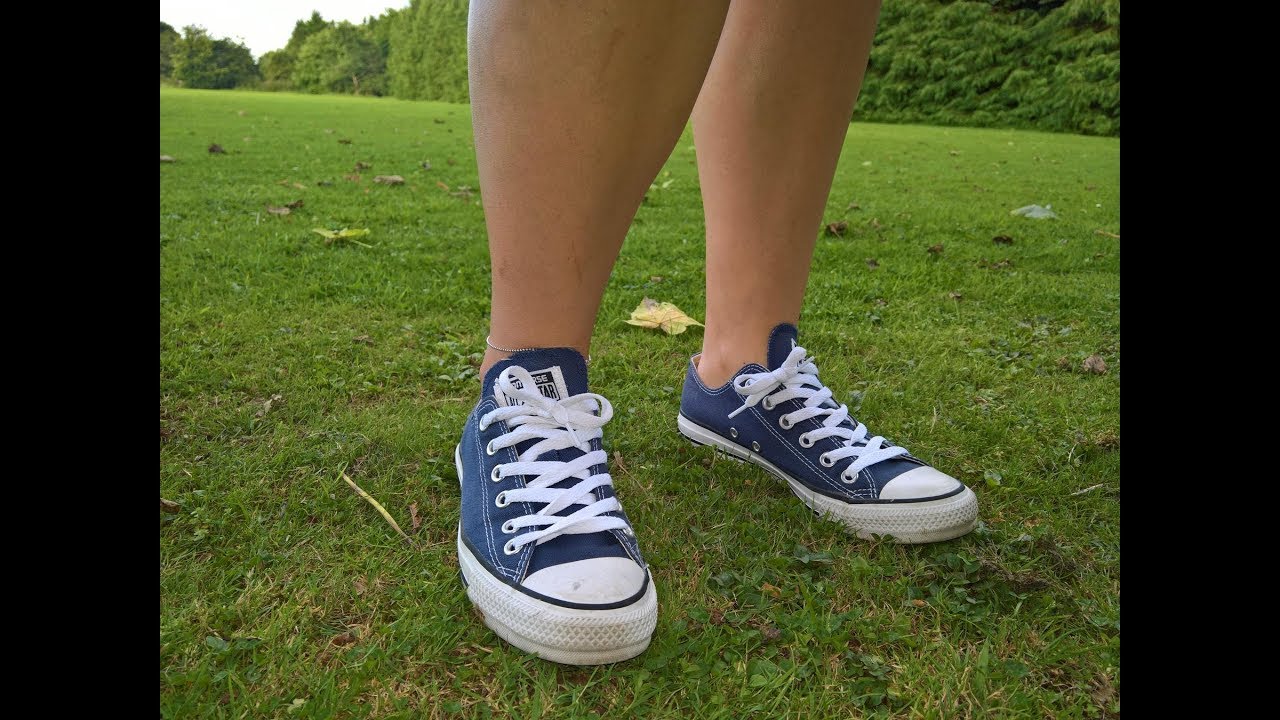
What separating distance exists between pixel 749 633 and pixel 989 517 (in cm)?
55

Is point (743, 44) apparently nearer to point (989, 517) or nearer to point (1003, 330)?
point (989, 517)

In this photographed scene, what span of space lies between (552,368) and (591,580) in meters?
0.30

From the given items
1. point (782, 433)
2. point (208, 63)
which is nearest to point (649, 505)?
point (782, 433)

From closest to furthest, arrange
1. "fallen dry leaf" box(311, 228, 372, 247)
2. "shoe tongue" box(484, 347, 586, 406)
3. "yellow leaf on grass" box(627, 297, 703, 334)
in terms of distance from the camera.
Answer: "shoe tongue" box(484, 347, 586, 406) < "yellow leaf on grass" box(627, 297, 703, 334) < "fallen dry leaf" box(311, 228, 372, 247)

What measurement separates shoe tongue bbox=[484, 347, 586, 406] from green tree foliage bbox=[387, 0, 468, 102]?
1062 inches

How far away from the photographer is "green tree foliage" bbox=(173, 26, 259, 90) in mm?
40719

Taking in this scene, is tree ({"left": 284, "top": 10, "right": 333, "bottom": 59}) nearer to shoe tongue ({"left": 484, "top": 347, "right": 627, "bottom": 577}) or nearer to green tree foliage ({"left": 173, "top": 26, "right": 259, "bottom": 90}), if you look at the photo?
green tree foliage ({"left": 173, "top": 26, "right": 259, "bottom": 90})

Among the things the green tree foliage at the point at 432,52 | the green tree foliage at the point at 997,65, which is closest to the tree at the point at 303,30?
the green tree foliage at the point at 432,52

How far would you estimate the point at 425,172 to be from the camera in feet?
18.1

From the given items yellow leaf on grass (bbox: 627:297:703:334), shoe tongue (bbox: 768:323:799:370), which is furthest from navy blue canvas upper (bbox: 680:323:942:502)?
yellow leaf on grass (bbox: 627:297:703:334)

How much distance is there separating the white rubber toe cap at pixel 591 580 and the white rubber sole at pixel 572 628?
15 millimetres

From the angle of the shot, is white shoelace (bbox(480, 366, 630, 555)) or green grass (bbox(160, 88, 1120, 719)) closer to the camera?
green grass (bbox(160, 88, 1120, 719))
